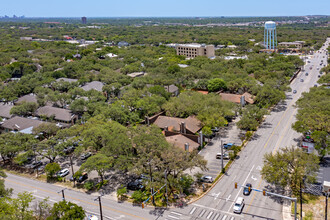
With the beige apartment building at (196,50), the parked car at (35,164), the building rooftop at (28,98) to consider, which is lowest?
the parked car at (35,164)

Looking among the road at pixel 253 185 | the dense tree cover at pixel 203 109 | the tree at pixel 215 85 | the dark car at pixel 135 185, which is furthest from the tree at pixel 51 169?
the tree at pixel 215 85

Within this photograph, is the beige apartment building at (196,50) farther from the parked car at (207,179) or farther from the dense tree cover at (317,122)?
the parked car at (207,179)

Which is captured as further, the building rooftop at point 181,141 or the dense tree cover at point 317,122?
the building rooftop at point 181,141

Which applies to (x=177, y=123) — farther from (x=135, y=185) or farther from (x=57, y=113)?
(x=57, y=113)

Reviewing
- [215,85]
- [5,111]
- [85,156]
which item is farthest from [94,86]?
[85,156]

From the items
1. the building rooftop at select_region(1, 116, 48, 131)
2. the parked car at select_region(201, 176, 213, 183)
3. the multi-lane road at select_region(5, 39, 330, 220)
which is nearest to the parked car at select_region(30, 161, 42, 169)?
the multi-lane road at select_region(5, 39, 330, 220)

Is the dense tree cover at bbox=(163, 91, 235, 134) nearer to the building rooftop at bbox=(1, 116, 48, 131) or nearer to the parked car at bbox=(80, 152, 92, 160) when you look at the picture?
the parked car at bbox=(80, 152, 92, 160)

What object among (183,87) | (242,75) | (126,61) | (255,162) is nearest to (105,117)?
(255,162)
